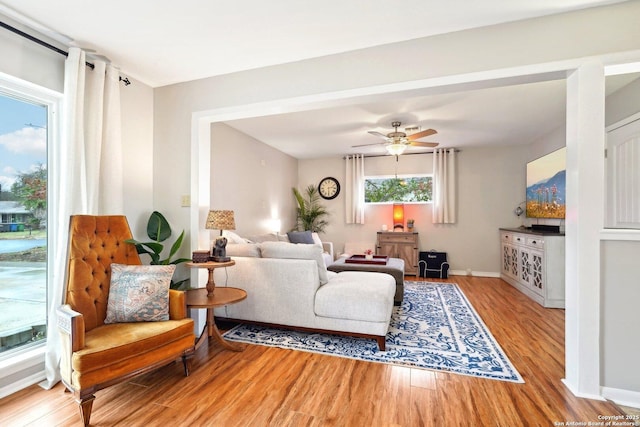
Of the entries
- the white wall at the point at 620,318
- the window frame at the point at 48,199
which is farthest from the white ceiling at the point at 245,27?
the white wall at the point at 620,318

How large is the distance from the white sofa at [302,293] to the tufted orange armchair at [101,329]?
847 millimetres

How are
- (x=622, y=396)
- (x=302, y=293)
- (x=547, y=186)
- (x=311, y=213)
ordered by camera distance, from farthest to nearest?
(x=311, y=213)
(x=547, y=186)
(x=302, y=293)
(x=622, y=396)

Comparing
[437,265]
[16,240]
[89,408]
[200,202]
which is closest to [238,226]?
[200,202]

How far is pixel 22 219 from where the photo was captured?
218 cm

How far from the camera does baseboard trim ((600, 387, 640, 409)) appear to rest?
1863 millimetres

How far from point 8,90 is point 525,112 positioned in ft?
17.2

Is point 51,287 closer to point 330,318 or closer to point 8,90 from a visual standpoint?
point 8,90

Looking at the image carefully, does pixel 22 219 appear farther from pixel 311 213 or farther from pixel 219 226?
pixel 311 213

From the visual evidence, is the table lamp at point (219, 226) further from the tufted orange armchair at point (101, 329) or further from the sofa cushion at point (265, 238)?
the sofa cushion at point (265, 238)

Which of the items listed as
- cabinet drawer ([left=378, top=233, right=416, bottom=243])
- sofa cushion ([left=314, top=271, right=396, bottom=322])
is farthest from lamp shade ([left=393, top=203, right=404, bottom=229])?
sofa cushion ([left=314, top=271, right=396, bottom=322])

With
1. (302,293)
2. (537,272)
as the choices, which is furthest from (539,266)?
(302,293)

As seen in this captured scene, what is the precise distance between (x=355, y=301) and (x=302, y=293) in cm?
52

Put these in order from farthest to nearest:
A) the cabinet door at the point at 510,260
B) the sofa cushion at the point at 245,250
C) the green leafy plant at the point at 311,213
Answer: the green leafy plant at the point at 311,213
the cabinet door at the point at 510,260
the sofa cushion at the point at 245,250

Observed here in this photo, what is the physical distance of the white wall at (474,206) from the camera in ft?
18.7
